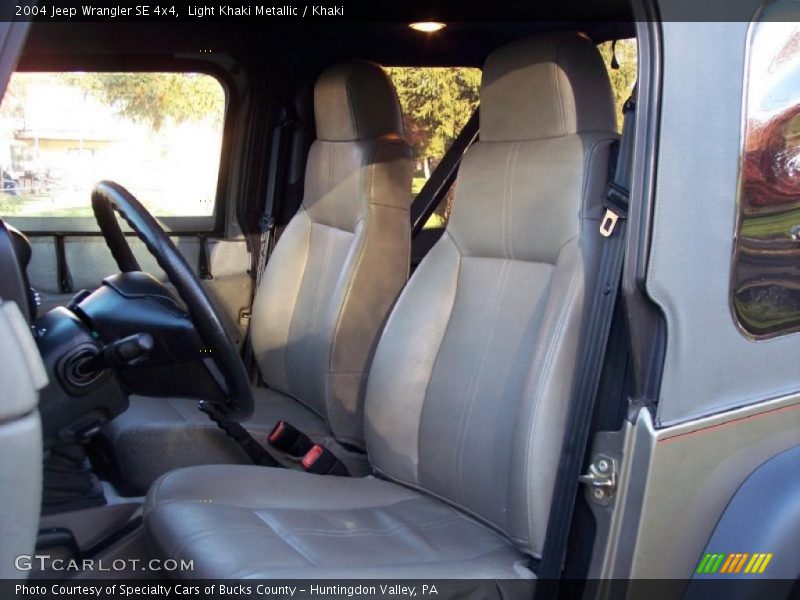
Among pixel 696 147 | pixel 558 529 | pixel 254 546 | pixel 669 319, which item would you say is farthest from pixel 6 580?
pixel 696 147

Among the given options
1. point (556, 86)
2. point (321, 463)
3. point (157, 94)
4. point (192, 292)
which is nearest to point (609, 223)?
point (556, 86)

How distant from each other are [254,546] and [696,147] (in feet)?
3.51

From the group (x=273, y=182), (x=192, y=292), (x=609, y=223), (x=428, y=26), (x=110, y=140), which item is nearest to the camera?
(x=609, y=223)

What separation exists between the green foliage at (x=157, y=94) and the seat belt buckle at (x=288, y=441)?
118cm

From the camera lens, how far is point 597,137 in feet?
5.90

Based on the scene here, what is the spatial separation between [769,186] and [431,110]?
6.10ft

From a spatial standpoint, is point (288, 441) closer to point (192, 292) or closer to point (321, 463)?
point (321, 463)

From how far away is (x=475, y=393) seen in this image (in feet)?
6.34

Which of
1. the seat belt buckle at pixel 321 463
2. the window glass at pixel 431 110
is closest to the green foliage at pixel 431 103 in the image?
the window glass at pixel 431 110

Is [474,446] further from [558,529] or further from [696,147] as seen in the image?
[696,147]

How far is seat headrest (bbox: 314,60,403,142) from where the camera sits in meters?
2.70

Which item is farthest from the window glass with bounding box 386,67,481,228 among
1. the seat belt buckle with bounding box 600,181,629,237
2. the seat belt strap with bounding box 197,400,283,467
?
the seat belt buckle with bounding box 600,181,629,237

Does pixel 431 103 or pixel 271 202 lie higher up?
pixel 431 103

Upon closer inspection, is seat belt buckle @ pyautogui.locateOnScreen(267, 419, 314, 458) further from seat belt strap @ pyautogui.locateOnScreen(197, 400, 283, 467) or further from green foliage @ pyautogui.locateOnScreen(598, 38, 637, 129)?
green foliage @ pyautogui.locateOnScreen(598, 38, 637, 129)
